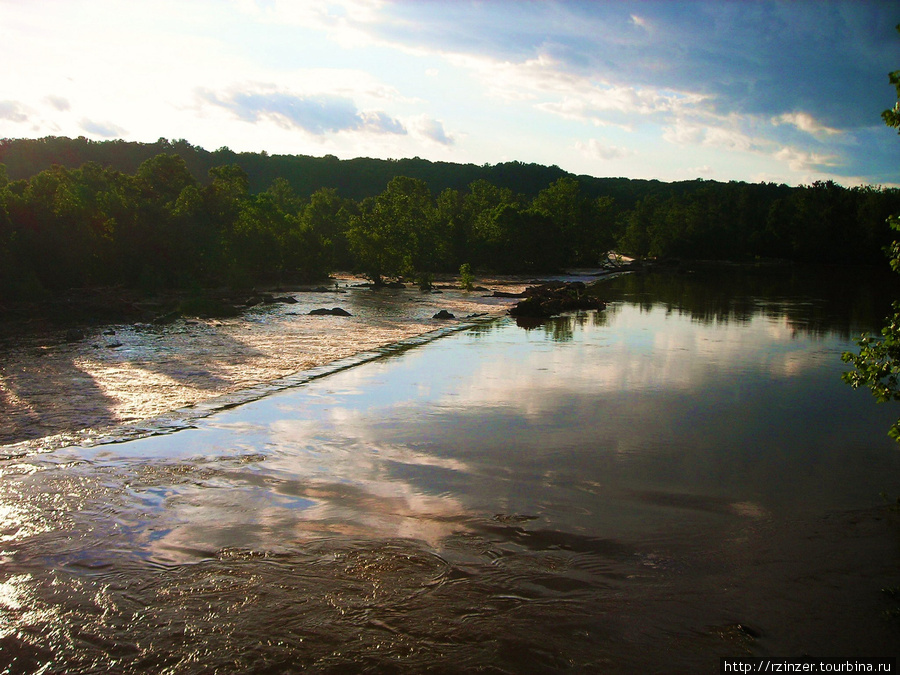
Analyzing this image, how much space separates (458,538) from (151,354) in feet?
42.4

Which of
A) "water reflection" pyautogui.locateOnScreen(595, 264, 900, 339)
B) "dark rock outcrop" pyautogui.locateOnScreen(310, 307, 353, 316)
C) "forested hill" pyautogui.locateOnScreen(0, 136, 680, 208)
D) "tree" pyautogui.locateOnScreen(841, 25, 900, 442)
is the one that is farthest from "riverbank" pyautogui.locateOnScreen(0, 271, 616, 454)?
"forested hill" pyautogui.locateOnScreen(0, 136, 680, 208)

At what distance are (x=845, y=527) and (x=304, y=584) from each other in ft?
17.1

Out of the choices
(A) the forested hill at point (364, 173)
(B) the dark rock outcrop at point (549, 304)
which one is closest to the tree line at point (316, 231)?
(B) the dark rock outcrop at point (549, 304)

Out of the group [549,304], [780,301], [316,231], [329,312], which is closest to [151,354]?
[329,312]

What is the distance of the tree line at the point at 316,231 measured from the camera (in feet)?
99.3

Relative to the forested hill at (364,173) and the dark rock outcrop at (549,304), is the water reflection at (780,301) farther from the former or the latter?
the forested hill at (364,173)

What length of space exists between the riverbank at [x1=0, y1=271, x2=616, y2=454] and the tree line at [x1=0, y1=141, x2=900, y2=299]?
189 inches

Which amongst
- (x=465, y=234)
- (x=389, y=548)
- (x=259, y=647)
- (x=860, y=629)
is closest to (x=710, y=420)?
(x=860, y=629)

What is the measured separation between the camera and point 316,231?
56062mm

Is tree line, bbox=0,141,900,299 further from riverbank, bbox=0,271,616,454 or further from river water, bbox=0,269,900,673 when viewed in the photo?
river water, bbox=0,269,900,673

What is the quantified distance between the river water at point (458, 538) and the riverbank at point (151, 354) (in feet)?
4.85

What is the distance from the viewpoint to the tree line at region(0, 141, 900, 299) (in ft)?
99.3

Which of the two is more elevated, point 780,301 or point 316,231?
point 316,231

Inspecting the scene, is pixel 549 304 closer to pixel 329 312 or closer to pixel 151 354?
pixel 329 312
